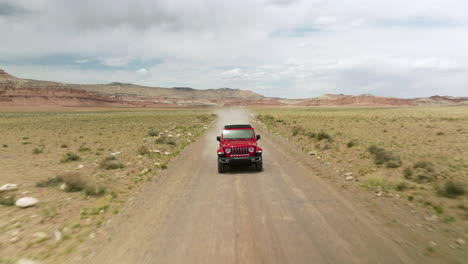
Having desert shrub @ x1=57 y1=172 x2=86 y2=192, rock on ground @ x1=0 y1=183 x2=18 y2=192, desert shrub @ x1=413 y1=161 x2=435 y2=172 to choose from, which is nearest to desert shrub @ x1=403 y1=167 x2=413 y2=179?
desert shrub @ x1=413 y1=161 x2=435 y2=172

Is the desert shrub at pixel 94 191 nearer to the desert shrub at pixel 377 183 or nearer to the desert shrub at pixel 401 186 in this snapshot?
the desert shrub at pixel 377 183

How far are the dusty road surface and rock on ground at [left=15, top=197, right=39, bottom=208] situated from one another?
3.19 m

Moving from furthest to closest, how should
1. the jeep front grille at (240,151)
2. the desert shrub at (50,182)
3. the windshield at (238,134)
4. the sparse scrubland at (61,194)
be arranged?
the windshield at (238,134) → the jeep front grille at (240,151) → the desert shrub at (50,182) → the sparse scrubland at (61,194)

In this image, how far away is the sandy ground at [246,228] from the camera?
19.6 feet

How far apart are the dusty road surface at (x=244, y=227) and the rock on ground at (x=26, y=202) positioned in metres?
3.19

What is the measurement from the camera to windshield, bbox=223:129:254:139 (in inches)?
610

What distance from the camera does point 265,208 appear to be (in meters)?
8.86

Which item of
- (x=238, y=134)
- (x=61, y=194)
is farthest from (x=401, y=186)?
(x=61, y=194)

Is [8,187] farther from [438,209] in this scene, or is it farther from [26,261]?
[438,209]

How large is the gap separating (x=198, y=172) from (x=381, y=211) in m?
8.22

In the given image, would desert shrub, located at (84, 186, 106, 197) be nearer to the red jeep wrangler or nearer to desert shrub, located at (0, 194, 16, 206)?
desert shrub, located at (0, 194, 16, 206)

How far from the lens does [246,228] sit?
7363mm

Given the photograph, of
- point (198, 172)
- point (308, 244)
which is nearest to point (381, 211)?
point (308, 244)

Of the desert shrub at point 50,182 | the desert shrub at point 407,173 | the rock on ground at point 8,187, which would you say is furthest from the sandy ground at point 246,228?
the rock on ground at point 8,187
